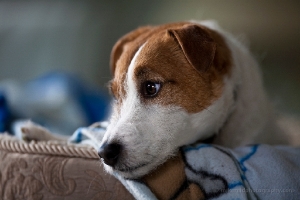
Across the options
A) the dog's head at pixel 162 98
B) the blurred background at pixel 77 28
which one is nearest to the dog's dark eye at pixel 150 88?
the dog's head at pixel 162 98

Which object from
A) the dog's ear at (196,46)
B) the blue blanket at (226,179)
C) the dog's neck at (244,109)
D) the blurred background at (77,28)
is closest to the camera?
the blue blanket at (226,179)

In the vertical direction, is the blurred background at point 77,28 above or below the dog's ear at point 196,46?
below

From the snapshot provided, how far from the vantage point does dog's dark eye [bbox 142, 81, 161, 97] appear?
1.01 meters

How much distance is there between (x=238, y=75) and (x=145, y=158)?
0.50 meters

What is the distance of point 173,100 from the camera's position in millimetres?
1002

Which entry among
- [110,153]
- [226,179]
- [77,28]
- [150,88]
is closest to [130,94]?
[150,88]

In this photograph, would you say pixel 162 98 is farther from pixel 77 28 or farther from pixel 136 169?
pixel 77 28

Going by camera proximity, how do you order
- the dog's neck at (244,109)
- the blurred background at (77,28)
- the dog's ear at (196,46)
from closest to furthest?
the dog's ear at (196,46) → the dog's neck at (244,109) → the blurred background at (77,28)

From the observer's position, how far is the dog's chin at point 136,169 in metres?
0.90

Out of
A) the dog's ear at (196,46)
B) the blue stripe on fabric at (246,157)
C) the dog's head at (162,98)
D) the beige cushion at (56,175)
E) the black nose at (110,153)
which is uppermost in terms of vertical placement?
the dog's ear at (196,46)

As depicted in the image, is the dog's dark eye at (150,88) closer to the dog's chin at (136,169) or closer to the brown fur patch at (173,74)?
the brown fur patch at (173,74)

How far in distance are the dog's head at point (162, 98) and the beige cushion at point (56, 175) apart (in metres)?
0.06

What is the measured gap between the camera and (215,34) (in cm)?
122

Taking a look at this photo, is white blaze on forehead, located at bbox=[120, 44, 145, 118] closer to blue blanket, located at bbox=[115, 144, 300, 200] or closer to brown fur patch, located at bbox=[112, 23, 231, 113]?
brown fur patch, located at bbox=[112, 23, 231, 113]
